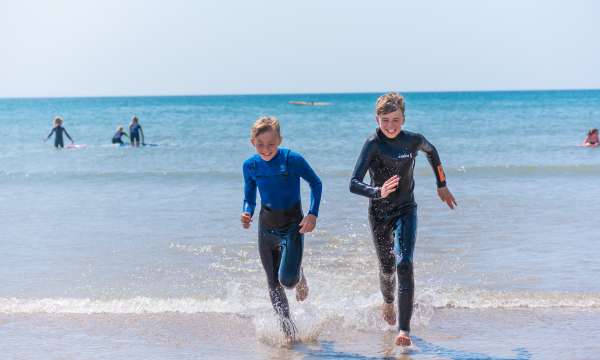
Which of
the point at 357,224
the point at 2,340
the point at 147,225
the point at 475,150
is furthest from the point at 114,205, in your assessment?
the point at 475,150

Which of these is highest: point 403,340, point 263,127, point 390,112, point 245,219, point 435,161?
point 390,112

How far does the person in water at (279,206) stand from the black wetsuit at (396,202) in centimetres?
44

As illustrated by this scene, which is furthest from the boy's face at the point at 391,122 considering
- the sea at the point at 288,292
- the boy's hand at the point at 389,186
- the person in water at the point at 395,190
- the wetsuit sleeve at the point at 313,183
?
the sea at the point at 288,292

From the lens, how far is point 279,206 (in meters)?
6.03

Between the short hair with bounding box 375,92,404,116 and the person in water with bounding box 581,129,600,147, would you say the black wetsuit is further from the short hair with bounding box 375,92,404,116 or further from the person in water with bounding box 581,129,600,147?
the person in water with bounding box 581,129,600,147

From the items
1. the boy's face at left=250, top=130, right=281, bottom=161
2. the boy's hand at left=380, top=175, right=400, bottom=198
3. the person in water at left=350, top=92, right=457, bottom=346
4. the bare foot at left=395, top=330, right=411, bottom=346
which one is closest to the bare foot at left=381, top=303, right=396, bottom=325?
the person in water at left=350, top=92, right=457, bottom=346

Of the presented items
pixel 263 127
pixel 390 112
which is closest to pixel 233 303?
pixel 263 127

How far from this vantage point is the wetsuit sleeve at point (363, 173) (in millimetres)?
5738

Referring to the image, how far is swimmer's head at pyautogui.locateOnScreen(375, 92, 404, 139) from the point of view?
5828mm

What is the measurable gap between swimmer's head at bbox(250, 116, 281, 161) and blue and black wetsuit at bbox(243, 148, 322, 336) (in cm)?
13

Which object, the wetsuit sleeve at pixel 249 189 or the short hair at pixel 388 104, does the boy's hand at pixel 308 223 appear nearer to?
the wetsuit sleeve at pixel 249 189

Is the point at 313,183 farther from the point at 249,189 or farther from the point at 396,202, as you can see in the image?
the point at 396,202

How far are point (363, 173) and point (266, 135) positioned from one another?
0.77 meters

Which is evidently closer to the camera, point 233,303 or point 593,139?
point 233,303
